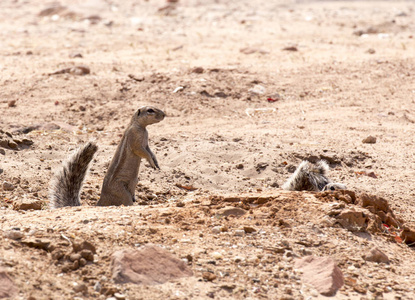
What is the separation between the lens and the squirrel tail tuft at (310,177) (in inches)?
240

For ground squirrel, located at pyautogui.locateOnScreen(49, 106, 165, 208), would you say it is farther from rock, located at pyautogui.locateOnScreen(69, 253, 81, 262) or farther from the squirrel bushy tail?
rock, located at pyautogui.locateOnScreen(69, 253, 81, 262)

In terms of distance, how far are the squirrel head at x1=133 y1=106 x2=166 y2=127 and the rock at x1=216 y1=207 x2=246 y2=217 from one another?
1.80m

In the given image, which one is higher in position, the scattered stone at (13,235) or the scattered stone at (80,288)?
the scattered stone at (13,235)

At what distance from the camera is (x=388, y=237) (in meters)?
4.78

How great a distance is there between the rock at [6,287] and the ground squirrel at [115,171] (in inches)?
90.7

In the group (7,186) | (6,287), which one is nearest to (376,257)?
(6,287)

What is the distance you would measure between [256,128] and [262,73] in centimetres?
259

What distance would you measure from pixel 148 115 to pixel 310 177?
1.76 metres

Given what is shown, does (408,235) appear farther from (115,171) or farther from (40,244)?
(115,171)

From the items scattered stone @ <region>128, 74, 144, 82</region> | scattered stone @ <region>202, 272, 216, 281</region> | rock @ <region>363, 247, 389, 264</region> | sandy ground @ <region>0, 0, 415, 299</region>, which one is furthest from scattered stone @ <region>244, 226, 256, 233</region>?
scattered stone @ <region>128, 74, 144, 82</region>

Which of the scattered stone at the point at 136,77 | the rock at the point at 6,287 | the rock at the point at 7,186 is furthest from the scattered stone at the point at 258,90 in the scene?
the rock at the point at 6,287

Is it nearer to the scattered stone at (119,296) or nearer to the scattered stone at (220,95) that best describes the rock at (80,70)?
the scattered stone at (220,95)

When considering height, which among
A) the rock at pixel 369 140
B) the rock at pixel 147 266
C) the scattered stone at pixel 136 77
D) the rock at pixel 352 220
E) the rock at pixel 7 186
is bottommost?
the rock at pixel 369 140

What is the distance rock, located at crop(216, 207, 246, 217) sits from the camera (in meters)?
4.87
